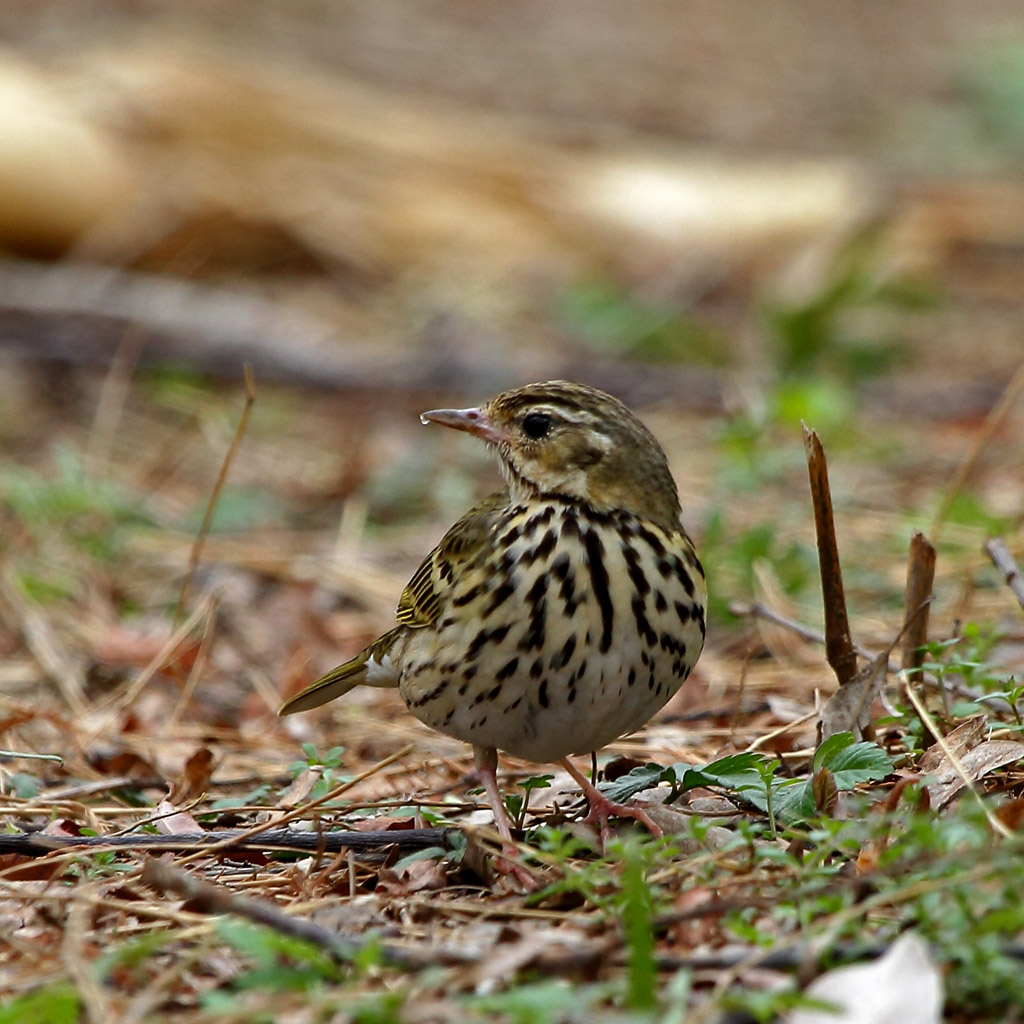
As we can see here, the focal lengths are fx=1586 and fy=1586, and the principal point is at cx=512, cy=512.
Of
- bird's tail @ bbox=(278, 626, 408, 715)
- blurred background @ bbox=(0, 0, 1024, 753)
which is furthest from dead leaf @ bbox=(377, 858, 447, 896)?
blurred background @ bbox=(0, 0, 1024, 753)

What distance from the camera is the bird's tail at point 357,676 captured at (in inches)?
171

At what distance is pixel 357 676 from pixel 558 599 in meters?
1.08

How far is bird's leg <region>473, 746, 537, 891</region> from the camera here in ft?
10.9

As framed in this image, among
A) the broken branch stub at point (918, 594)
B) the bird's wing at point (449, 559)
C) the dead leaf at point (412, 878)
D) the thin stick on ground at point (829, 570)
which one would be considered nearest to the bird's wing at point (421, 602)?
the bird's wing at point (449, 559)

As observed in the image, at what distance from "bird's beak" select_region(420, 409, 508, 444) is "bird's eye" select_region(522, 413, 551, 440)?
72mm

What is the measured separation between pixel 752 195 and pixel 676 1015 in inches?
386

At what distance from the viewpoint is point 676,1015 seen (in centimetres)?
242

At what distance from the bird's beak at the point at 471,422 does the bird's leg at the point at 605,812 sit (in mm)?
893

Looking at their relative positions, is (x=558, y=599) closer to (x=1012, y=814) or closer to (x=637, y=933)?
(x=1012, y=814)

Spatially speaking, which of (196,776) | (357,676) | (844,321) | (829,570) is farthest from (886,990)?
(844,321)

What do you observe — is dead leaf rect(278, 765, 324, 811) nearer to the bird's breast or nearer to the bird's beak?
the bird's breast

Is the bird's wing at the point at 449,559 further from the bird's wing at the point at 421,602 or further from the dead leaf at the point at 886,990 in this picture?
the dead leaf at the point at 886,990

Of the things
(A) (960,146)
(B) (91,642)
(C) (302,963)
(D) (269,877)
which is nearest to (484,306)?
(B) (91,642)

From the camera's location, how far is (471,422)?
4129 millimetres
